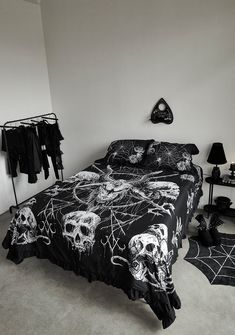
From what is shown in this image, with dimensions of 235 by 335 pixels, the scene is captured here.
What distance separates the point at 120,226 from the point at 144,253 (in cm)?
29

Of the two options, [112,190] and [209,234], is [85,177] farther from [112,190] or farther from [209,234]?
[209,234]

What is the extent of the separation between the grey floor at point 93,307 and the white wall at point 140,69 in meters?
1.53

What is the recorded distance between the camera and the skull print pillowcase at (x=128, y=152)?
3268mm

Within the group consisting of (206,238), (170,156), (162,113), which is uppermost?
(162,113)

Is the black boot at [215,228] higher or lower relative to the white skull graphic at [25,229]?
lower

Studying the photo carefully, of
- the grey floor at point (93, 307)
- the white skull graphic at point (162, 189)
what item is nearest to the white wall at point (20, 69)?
the grey floor at point (93, 307)

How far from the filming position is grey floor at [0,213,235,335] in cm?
184

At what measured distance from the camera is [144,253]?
1.80 meters

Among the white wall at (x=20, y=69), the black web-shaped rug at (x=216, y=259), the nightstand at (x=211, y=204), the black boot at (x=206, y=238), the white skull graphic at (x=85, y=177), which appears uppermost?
the white wall at (x=20, y=69)

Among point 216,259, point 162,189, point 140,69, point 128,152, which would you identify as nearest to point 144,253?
point 162,189

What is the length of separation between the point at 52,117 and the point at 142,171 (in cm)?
204

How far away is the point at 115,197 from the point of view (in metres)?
2.43

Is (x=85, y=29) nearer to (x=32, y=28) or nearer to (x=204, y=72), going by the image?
(x=32, y=28)

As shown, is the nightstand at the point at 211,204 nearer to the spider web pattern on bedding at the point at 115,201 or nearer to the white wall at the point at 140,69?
the white wall at the point at 140,69
